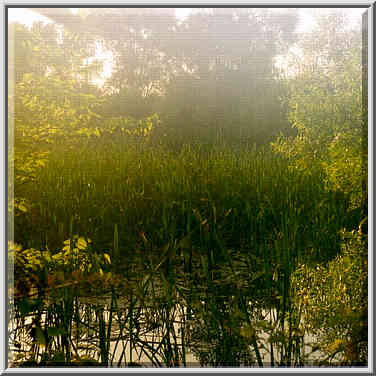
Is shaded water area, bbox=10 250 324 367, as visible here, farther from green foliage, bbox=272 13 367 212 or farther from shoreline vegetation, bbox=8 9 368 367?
green foliage, bbox=272 13 367 212

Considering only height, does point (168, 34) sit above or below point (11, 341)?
above

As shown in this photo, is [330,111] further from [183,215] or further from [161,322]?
[161,322]

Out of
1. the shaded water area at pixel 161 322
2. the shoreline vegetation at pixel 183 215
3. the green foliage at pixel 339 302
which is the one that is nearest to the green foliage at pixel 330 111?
the shoreline vegetation at pixel 183 215

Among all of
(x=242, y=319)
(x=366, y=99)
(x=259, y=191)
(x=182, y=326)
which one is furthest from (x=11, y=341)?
(x=366, y=99)

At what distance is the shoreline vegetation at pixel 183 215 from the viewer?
2.29 m

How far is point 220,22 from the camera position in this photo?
7.67ft

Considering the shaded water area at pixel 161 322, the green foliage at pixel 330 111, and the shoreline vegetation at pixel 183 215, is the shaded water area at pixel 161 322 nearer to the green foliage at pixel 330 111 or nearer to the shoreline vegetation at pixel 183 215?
the shoreline vegetation at pixel 183 215

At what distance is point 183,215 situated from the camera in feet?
7.82

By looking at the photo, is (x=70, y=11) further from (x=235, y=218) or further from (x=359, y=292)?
(x=359, y=292)

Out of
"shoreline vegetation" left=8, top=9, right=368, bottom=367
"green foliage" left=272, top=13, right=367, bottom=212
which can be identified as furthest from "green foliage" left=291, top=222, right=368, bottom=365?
"green foliage" left=272, top=13, right=367, bottom=212

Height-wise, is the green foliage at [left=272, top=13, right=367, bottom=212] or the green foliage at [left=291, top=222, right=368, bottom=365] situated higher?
the green foliage at [left=272, top=13, right=367, bottom=212]

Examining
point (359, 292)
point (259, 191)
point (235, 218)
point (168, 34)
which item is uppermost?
point (168, 34)

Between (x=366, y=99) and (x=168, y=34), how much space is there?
1141 millimetres

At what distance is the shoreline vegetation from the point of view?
7.53 feet
